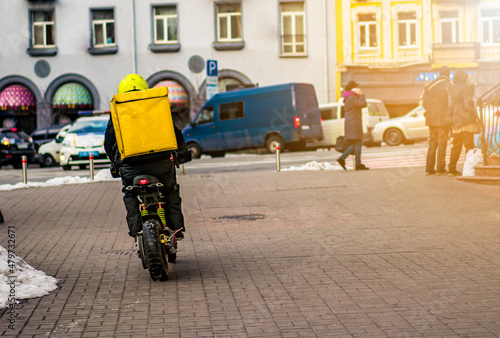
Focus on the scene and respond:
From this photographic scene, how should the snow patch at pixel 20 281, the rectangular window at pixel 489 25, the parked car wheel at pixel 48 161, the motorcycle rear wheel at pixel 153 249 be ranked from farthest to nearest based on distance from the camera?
the rectangular window at pixel 489 25
the parked car wheel at pixel 48 161
the motorcycle rear wheel at pixel 153 249
the snow patch at pixel 20 281

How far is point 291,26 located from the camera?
38.9m

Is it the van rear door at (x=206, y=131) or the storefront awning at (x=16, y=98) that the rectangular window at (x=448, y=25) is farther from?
the storefront awning at (x=16, y=98)

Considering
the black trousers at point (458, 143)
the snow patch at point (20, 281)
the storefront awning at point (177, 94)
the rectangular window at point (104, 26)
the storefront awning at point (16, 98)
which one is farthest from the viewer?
the storefront awning at point (16, 98)

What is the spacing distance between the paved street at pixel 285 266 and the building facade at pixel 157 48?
2522 cm

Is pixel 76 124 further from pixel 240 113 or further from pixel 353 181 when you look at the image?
pixel 353 181

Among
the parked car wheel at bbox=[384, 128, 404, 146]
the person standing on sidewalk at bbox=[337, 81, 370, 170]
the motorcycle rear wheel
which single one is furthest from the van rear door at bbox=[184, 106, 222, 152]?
the motorcycle rear wheel

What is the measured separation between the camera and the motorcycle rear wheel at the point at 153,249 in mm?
6629

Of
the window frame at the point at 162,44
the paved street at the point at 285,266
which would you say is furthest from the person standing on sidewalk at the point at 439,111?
the window frame at the point at 162,44

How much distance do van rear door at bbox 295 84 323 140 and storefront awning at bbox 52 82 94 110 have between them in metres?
14.0

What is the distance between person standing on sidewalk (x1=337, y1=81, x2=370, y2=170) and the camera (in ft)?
55.3

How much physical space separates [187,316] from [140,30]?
34410 mm

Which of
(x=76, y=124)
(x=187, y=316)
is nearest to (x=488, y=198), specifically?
(x=187, y=316)

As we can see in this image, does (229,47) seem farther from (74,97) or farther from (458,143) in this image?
(458,143)

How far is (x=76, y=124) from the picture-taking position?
24047mm
